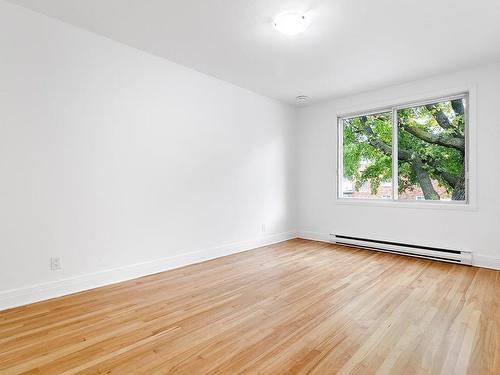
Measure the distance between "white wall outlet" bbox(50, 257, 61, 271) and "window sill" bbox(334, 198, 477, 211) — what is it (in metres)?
4.27

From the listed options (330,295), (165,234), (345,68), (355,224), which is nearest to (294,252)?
(355,224)

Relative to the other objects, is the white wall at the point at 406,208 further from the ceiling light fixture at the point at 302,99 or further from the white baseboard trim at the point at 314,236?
the ceiling light fixture at the point at 302,99

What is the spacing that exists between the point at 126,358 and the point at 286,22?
3010mm

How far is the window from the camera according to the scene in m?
4.08

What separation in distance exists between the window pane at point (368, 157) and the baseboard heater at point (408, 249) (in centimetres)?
77

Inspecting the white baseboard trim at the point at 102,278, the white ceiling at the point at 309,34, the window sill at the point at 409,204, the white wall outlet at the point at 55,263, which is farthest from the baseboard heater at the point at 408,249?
the white wall outlet at the point at 55,263

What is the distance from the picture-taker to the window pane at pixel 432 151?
160 inches

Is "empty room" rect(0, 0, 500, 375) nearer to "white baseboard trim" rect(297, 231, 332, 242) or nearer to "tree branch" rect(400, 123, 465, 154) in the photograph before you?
"tree branch" rect(400, 123, 465, 154)

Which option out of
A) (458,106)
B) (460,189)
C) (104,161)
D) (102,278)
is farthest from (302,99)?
(102,278)

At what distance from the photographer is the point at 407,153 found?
454cm

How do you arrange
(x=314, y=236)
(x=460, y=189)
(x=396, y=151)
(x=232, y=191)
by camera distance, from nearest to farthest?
(x=460, y=189) → (x=232, y=191) → (x=396, y=151) → (x=314, y=236)

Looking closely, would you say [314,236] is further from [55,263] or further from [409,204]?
[55,263]

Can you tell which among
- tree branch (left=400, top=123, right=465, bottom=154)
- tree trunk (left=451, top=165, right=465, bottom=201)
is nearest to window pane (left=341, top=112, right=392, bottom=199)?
tree branch (left=400, top=123, right=465, bottom=154)

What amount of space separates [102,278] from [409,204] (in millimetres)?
4322
